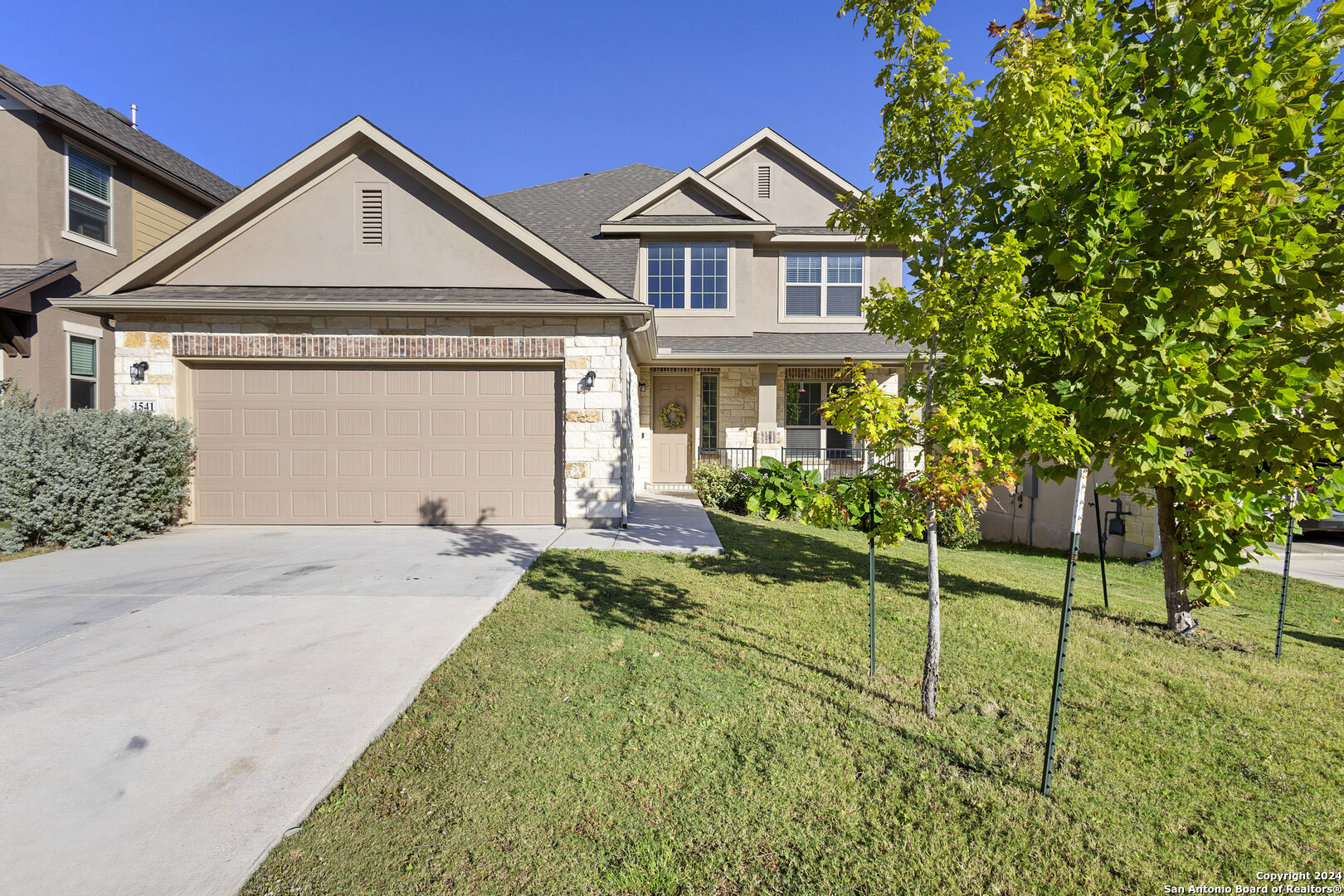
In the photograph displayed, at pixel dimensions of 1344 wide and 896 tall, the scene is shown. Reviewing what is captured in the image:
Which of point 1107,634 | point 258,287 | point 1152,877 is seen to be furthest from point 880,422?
point 258,287

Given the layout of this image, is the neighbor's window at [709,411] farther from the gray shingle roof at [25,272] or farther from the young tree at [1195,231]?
the gray shingle roof at [25,272]

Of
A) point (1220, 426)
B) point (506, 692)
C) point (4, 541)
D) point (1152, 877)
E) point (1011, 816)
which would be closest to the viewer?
point (1152, 877)

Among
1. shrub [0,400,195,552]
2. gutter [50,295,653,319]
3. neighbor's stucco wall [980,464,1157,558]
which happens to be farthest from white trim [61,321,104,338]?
neighbor's stucco wall [980,464,1157,558]

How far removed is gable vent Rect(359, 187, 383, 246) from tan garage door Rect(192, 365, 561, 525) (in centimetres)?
198

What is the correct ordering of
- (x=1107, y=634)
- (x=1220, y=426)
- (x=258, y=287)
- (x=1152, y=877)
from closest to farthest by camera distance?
(x=1152, y=877) → (x=1220, y=426) → (x=1107, y=634) → (x=258, y=287)

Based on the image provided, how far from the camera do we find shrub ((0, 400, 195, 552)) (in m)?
7.53

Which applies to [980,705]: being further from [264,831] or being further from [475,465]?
[475,465]

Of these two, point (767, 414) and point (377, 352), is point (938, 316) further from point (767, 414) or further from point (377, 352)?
point (767, 414)

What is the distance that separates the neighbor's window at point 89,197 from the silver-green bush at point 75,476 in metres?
5.63

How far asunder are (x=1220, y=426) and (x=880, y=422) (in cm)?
279

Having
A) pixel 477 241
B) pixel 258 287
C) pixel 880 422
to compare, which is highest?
pixel 477 241

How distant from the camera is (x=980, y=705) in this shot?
3869 millimetres

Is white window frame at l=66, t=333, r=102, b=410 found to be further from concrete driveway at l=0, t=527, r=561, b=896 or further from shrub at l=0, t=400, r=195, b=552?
concrete driveway at l=0, t=527, r=561, b=896

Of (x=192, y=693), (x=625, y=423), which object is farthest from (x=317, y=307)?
(x=192, y=693)
